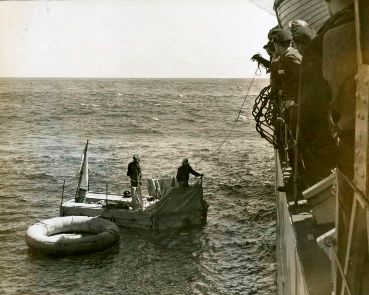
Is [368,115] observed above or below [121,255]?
above

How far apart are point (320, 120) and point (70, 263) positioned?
1461 cm

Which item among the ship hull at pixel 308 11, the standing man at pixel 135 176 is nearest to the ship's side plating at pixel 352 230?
the ship hull at pixel 308 11

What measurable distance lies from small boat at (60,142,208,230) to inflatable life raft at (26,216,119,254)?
58.2 inches

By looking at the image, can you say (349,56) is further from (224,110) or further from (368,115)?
(224,110)

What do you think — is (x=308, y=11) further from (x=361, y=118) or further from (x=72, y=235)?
(x=361, y=118)

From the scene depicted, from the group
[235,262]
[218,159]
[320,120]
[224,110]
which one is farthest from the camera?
[224,110]

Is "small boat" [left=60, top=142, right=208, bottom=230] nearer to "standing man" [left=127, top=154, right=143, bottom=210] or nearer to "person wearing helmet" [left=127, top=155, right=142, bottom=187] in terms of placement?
"standing man" [left=127, top=154, right=143, bottom=210]

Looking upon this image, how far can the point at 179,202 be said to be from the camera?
20.0 meters

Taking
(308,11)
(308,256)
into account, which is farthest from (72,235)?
(308,256)

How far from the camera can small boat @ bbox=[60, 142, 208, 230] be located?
19750mm

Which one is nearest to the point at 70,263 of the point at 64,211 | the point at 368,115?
the point at 64,211

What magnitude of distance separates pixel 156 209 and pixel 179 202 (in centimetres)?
101

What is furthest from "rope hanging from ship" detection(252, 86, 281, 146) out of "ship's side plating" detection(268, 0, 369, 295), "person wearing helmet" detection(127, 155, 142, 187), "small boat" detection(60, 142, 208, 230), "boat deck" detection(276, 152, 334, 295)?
"person wearing helmet" detection(127, 155, 142, 187)

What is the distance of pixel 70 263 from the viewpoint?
Answer: 54.1ft
